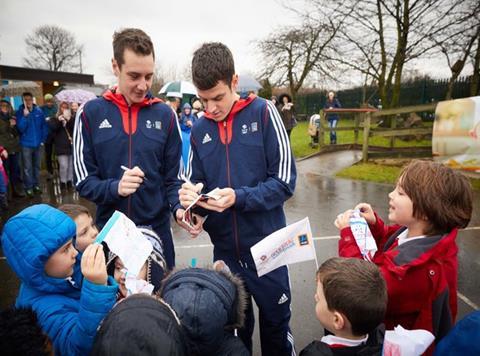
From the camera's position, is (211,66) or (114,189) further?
(114,189)

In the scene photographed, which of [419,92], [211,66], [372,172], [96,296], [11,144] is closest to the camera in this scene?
[96,296]

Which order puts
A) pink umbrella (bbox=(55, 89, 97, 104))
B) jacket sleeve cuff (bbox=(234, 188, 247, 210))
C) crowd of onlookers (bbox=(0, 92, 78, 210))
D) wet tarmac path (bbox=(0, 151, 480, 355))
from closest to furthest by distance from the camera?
jacket sleeve cuff (bbox=(234, 188, 247, 210)) → wet tarmac path (bbox=(0, 151, 480, 355)) → crowd of onlookers (bbox=(0, 92, 78, 210)) → pink umbrella (bbox=(55, 89, 97, 104))

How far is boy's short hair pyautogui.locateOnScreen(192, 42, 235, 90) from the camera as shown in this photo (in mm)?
2000

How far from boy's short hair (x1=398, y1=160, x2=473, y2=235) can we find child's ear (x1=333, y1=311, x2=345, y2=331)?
0.70 m

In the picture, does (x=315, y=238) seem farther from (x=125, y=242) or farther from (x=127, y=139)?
(x=125, y=242)

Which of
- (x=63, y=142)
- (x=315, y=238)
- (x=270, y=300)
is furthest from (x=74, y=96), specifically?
(x=270, y=300)

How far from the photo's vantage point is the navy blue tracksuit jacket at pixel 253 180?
83.9 inches

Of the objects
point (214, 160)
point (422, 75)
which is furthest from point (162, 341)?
point (422, 75)

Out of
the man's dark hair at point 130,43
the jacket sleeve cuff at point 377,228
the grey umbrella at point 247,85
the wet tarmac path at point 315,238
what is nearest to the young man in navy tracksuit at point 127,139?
the man's dark hair at point 130,43

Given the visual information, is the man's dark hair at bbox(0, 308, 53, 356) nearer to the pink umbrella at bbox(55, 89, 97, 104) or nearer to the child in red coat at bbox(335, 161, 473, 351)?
the child in red coat at bbox(335, 161, 473, 351)

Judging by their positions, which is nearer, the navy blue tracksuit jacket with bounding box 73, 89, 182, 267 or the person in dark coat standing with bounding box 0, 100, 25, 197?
the navy blue tracksuit jacket with bounding box 73, 89, 182, 267

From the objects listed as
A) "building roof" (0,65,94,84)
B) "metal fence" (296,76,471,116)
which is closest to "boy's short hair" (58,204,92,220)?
"metal fence" (296,76,471,116)

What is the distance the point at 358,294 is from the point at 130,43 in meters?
1.95

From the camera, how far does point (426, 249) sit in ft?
5.54
